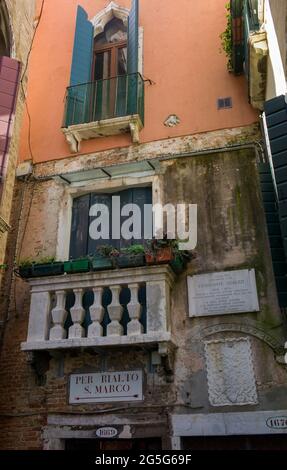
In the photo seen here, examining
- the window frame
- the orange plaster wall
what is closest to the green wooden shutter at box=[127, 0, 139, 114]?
the orange plaster wall

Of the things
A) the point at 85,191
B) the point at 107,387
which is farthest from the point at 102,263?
the point at 85,191

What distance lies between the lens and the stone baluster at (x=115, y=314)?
20.2ft

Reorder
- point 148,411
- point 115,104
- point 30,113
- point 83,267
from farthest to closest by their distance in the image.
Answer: point 30,113
point 115,104
point 83,267
point 148,411

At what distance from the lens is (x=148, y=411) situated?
19.7 feet

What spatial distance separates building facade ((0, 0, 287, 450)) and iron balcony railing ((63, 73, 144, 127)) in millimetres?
27

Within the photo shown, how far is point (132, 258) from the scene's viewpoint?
6.29 meters

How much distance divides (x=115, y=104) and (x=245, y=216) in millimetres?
3229

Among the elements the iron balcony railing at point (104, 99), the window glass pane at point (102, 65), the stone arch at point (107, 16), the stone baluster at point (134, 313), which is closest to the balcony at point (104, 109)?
the iron balcony railing at point (104, 99)

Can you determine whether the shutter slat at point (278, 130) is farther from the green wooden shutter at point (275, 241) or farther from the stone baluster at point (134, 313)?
the stone baluster at point (134, 313)

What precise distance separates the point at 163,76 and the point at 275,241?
424 centimetres

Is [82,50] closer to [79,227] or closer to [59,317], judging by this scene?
[79,227]
